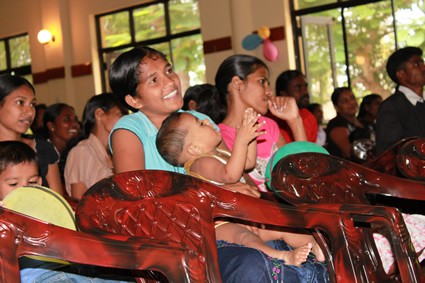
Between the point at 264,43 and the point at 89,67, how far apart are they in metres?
3.47

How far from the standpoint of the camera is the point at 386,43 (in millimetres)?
9188

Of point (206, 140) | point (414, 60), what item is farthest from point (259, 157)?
point (414, 60)

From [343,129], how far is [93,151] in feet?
8.84

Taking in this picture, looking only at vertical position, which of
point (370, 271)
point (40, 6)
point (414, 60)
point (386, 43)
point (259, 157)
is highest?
point (40, 6)

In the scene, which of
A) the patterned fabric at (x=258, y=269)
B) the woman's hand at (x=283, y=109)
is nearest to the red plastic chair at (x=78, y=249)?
the patterned fabric at (x=258, y=269)

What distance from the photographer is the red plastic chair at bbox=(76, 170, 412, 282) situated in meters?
1.70

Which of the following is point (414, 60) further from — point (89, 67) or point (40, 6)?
point (40, 6)

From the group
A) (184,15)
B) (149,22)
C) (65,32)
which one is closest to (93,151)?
(184,15)

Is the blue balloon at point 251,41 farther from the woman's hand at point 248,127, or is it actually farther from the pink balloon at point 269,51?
the woman's hand at point 248,127

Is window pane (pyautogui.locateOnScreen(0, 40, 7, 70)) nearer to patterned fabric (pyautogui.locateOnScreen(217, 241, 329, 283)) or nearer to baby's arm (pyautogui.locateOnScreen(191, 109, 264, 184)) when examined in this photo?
baby's arm (pyautogui.locateOnScreen(191, 109, 264, 184))

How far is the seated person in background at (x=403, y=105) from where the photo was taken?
4.25 m

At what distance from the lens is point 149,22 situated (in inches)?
435

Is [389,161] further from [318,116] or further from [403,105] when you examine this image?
[318,116]

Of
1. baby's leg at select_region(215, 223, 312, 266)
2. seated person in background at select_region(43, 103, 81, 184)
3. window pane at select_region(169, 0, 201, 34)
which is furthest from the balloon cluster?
baby's leg at select_region(215, 223, 312, 266)
